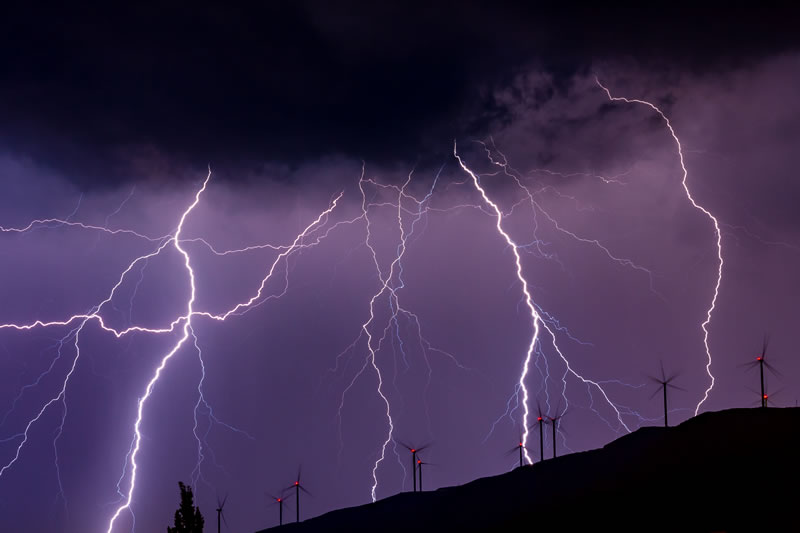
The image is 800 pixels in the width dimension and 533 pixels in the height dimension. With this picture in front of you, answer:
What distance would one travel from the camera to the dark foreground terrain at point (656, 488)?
78.0ft

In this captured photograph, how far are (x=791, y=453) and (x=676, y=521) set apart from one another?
19.3ft

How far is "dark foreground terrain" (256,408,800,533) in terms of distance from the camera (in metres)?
23.8

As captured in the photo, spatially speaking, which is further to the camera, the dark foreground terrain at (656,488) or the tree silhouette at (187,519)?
the tree silhouette at (187,519)

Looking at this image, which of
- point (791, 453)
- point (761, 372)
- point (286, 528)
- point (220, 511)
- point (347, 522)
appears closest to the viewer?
point (791, 453)

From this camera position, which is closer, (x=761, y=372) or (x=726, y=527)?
(x=726, y=527)

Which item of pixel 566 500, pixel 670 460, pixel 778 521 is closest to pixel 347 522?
pixel 566 500

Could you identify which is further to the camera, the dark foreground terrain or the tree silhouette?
the tree silhouette

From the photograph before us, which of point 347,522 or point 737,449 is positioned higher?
point 737,449

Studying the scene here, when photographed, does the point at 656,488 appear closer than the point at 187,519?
Yes

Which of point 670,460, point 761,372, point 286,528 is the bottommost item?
point 286,528

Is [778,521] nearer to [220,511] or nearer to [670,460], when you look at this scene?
[670,460]

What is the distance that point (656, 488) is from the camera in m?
27.9

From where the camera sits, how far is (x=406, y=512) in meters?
40.8

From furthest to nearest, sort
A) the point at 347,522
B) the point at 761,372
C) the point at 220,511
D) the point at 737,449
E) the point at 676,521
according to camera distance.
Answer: the point at 220,511 < the point at 347,522 < the point at 761,372 < the point at 737,449 < the point at 676,521
